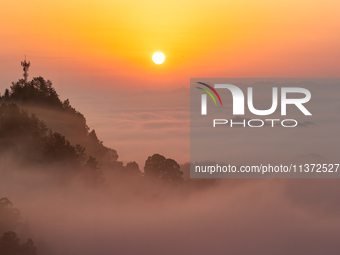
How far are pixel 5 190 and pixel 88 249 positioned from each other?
41.3 m

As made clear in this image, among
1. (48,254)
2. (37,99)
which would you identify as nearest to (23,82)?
(37,99)

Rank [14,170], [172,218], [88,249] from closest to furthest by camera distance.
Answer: [14,170] → [88,249] → [172,218]

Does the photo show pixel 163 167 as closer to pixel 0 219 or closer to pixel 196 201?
pixel 0 219

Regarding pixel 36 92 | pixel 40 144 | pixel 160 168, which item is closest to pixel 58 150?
pixel 40 144

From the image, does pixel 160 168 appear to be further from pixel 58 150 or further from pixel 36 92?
pixel 58 150

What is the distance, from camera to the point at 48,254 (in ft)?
250

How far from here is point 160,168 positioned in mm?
107812

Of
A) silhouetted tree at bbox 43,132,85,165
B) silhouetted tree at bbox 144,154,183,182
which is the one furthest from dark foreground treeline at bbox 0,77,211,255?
silhouetted tree at bbox 144,154,183,182

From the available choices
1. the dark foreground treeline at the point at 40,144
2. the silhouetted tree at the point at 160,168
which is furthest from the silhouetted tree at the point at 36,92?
the silhouetted tree at the point at 160,168

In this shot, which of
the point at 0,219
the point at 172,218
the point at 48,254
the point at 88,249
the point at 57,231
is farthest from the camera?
the point at 172,218

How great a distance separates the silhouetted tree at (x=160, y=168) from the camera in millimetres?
Result: 105750

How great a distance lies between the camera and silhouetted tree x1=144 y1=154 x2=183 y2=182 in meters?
106

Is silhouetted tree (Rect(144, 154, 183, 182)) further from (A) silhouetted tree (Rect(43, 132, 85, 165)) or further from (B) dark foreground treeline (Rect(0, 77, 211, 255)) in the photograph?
(A) silhouetted tree (Rect(43, 132, 85, 165))

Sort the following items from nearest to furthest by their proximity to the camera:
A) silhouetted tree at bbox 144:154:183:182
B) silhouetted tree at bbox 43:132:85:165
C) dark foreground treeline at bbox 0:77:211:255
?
dark foreground treeline at bbox 0:77:211:255 → silhouetted tree at bbox 43:132:85:165 → silhouetted tree at bbox 144:154:183:182
